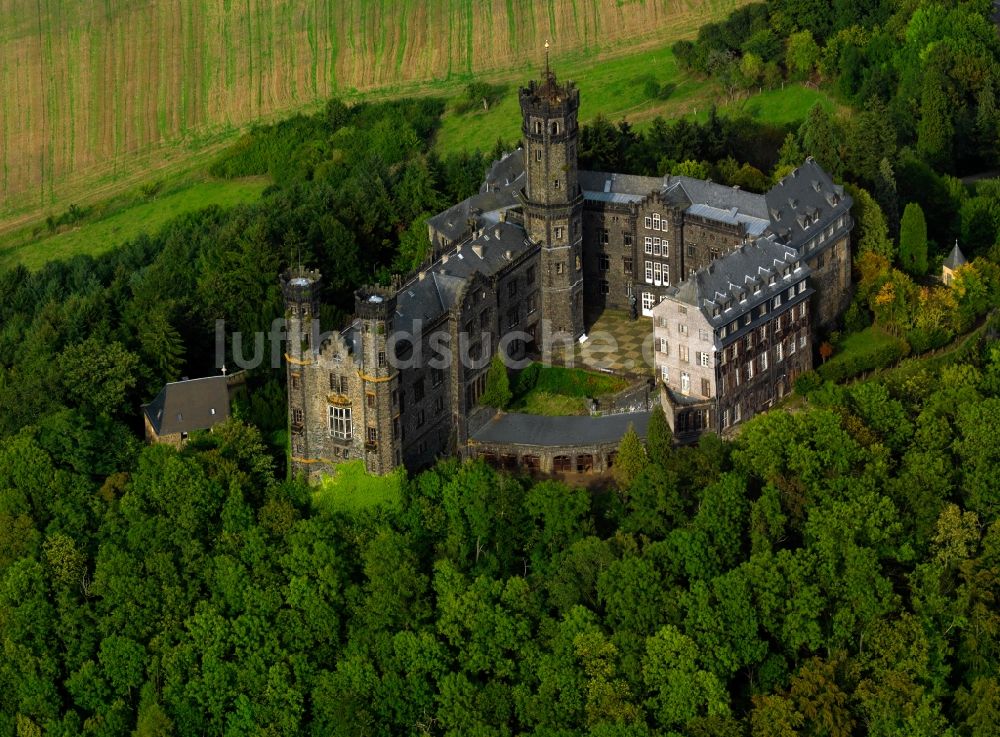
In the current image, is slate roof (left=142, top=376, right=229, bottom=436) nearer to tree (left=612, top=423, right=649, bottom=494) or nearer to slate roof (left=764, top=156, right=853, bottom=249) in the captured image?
tree (left=612, top=423, right=649, bottom=494)

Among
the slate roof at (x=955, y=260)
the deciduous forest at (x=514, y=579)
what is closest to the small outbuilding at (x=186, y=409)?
the deciduous forest at (x=514, y=579)

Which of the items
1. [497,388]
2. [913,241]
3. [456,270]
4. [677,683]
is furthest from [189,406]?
[913,241]

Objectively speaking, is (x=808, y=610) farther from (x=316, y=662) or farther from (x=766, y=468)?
(x=316, y=662)

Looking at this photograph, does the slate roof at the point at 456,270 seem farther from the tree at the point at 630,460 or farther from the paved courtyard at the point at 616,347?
the tree at the point at 630,460

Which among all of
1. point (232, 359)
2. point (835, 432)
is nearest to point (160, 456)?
point (232, 359)

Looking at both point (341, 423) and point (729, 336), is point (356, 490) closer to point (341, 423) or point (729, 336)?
point (341, 423)
